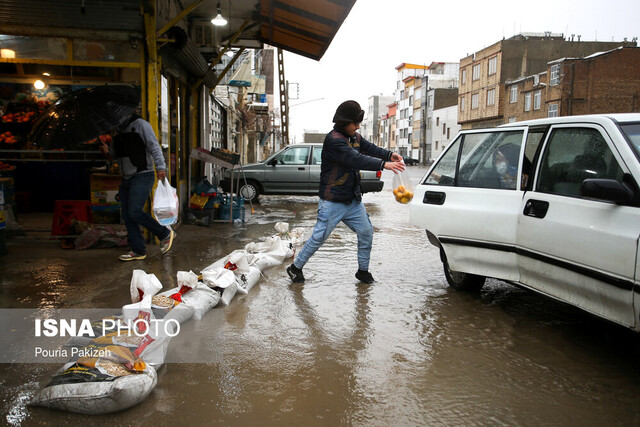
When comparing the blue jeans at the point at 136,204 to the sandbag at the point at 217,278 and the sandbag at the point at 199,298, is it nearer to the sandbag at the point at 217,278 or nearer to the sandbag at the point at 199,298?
the sandbag at the point at 217,278

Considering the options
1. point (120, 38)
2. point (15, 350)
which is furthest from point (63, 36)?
point (15, 350)

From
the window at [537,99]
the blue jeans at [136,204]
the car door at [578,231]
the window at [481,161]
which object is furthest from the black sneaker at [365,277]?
the window at [537,99]

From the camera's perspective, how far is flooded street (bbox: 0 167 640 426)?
283 cm

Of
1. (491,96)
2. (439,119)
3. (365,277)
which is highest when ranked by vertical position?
(491,96)

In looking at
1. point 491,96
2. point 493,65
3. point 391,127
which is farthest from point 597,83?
point 391,127

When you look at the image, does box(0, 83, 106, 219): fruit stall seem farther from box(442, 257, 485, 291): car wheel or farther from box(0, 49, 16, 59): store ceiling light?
box(442, 257, 485, 291): car wheel

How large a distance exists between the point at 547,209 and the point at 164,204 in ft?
14.7

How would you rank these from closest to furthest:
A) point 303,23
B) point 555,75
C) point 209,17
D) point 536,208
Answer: point 536,208
point 303,23
point 209,17
point 555,75

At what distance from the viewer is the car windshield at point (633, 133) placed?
3.41 metres

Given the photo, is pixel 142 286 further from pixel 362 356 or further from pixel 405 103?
pixel 405 103

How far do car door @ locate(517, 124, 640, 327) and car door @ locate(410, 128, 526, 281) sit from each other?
181 mm

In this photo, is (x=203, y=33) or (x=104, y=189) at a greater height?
(x=203, y=33)

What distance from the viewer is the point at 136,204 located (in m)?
6.35

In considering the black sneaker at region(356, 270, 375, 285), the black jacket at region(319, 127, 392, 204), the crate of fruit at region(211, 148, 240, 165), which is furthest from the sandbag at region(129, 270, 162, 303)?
the crate of fruit at region(211, 148, 240, 165)
